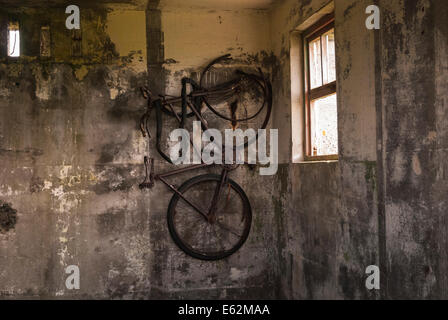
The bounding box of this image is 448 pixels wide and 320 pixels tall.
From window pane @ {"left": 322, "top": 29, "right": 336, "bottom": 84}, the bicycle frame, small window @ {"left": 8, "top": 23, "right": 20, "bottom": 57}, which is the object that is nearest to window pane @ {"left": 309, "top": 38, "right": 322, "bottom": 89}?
window pane @ {"left": 322, "top": 29, "right": 336, "bottom": 84}

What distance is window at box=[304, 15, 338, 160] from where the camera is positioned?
448 centimetres

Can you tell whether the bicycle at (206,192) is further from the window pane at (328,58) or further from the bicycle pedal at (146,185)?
the window pane at (328,58)

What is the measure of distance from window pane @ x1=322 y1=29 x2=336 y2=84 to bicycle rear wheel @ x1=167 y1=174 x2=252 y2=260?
183 centimetres

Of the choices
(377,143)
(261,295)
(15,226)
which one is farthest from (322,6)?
(15,226)

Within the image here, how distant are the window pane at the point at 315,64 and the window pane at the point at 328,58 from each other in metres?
0.13

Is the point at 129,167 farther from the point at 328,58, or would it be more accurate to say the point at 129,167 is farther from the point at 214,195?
the point at 328,58

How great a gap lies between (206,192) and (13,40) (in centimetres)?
298

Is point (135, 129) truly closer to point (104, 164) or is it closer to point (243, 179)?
point (104, 164)

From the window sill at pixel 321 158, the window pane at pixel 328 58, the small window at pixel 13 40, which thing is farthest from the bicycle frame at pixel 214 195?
the small window at pixel 13 40

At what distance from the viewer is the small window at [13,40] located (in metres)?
5.35

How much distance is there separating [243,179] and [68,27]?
2.87m

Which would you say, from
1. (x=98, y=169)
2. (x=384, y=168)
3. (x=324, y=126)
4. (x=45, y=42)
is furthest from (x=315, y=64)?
(x=45, y=42)

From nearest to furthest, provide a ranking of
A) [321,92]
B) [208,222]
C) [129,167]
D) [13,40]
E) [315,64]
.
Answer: [321,92] → [315,64] → [13,40] → [129,167] → [208,222]

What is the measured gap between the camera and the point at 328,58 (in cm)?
461
